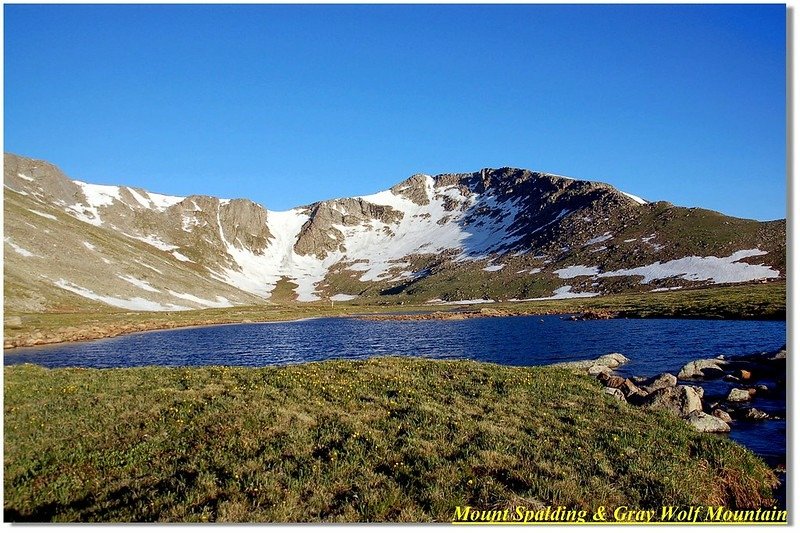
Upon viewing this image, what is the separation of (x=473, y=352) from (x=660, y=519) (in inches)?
1602

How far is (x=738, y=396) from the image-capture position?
24.7 m

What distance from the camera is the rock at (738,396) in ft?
80.5

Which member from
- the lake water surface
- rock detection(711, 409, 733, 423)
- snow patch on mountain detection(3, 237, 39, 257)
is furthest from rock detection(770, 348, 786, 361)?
snow patch on mountain detection(3, 237, 39, 257)

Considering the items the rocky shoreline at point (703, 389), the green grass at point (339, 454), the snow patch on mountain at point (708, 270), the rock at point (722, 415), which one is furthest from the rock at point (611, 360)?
the snow patch on mountain at point (708, 270)

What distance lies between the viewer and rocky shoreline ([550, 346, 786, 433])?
2130cm

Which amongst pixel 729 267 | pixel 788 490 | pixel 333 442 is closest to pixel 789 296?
pixel 788 490

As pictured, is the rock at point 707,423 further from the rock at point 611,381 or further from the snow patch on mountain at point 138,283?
the snow patch on mountain at point 138,283

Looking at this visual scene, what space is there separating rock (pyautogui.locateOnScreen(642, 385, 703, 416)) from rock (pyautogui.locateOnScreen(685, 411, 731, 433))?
73cm

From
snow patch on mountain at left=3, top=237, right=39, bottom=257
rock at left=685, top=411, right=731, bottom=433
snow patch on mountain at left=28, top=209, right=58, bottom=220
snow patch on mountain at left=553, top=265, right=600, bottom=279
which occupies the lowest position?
rock at left=685, top=411, right=731, bottom=433

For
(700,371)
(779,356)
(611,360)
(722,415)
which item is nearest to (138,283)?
(611,360)

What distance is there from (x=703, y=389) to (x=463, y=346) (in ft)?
107

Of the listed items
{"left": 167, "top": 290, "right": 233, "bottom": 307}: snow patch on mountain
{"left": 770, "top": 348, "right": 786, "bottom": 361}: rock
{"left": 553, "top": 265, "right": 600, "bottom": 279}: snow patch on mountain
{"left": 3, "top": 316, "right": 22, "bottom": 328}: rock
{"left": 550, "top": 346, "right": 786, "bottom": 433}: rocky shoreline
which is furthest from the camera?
{"left": 553, "top": 265, "right": 600, "bottom": 279}: snow patch on mountain

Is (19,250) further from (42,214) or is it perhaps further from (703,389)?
(703,389)

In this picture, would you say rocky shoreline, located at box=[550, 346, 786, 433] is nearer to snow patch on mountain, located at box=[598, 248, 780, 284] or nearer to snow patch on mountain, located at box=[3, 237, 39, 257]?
snow patch on mountain, located at box=[598, 248, 780, 284]
